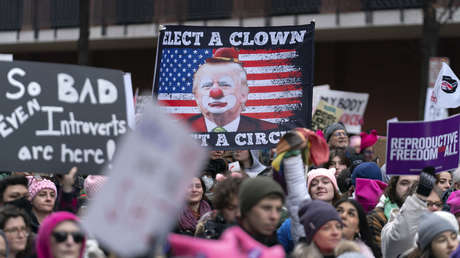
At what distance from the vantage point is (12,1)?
26.1 metres

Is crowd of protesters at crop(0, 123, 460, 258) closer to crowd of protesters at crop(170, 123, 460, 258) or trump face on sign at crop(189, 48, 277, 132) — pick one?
crowd of protesters at crop(170, 123, 460, 258)

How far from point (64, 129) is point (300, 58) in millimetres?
3103

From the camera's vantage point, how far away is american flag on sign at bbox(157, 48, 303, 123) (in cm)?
761

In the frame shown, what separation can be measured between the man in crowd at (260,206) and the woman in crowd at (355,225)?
0.95m

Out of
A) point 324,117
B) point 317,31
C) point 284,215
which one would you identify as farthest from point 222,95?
point 317,31

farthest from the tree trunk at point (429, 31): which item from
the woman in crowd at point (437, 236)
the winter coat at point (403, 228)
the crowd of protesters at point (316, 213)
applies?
the woman in crowd at point (437, 236)

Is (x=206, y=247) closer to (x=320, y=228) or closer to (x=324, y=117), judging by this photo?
(x=320, y=228)

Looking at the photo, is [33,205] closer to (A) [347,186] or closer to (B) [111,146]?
(B) [111,146]

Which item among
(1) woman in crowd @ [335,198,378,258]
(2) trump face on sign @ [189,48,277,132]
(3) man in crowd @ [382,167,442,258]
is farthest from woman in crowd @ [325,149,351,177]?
(1) woman in crowd @ [335,198,378,258]

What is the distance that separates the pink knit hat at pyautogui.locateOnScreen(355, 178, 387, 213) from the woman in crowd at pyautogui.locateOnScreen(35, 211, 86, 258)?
321 cm

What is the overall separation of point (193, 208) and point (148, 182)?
419 centimetres

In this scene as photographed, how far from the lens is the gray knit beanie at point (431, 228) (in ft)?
17.6

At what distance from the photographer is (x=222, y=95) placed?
7.39 metres

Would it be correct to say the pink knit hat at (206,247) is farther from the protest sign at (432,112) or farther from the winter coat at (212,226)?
the protest sign at (432,112)
